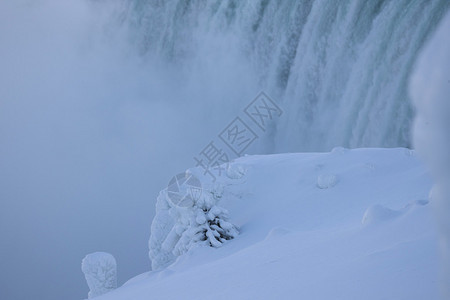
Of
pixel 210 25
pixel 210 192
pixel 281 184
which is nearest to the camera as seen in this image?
pixel 210 192

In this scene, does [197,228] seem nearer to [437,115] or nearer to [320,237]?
[320,237]

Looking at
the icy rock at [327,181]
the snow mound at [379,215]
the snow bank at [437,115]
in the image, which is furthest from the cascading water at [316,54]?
the snow bank at [437,115]

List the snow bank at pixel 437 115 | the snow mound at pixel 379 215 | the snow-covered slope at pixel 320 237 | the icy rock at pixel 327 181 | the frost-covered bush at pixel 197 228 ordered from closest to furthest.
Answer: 1. the snow bank at pixel 437 115
2. the snow-covered slope at pixel 320 237
3. the snow mound at pixel 379 215
4. the frost-covered bush at pixel 197 228
5. the icy rock at pixel 327 181

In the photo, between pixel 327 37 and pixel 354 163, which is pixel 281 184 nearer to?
pixel 354 163

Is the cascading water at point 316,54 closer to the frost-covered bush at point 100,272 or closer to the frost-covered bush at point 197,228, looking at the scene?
the frost-covered bush at point 197,228

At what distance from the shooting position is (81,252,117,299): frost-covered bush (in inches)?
202

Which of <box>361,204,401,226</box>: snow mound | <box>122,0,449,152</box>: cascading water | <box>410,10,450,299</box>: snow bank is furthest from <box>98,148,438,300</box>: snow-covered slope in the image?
<box>122,0,449,152</box>: cascading water

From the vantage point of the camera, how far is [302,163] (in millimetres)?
6047

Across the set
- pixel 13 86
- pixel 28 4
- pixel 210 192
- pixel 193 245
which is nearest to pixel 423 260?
pixel 193 245

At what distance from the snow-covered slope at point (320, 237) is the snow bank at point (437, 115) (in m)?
0.58

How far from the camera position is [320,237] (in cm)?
295

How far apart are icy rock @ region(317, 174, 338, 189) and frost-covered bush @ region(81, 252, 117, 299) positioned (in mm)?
2617

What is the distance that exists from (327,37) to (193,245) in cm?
A: 830

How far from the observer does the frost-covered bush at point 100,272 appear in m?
5.13
